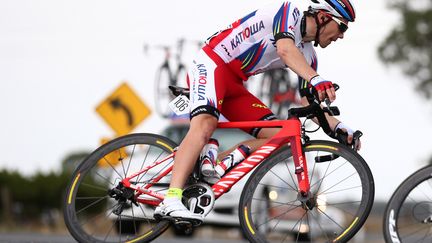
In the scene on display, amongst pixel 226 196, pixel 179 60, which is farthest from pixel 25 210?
pixel 226 196

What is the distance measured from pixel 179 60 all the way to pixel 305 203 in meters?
14.0

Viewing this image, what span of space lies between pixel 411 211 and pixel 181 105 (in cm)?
188

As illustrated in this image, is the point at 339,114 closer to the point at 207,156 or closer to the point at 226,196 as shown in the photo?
the point at 207,156

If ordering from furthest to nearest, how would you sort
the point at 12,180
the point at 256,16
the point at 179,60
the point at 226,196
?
the point at 12,180, the point at 179,60, the point at 226,196, the point at 256,16

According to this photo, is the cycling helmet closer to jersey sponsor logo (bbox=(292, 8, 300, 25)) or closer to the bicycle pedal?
jersey sponsor logo (bbox=(292, 8, 300, 25))

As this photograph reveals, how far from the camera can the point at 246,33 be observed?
7.54m

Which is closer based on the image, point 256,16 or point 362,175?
point 362,175

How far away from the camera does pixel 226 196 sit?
15.5 meters

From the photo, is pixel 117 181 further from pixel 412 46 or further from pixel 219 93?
pixel 412 46

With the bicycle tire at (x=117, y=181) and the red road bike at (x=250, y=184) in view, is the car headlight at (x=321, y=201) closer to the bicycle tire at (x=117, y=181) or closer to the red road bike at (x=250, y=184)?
the red road bike at (x=250, y=184)

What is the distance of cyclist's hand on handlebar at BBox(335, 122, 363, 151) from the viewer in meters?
7.53

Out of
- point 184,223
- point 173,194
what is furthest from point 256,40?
point 184,223

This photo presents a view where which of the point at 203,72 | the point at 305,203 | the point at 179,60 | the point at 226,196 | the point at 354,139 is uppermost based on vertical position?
the point at 179,60

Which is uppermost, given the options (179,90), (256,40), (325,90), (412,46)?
(412,46)
